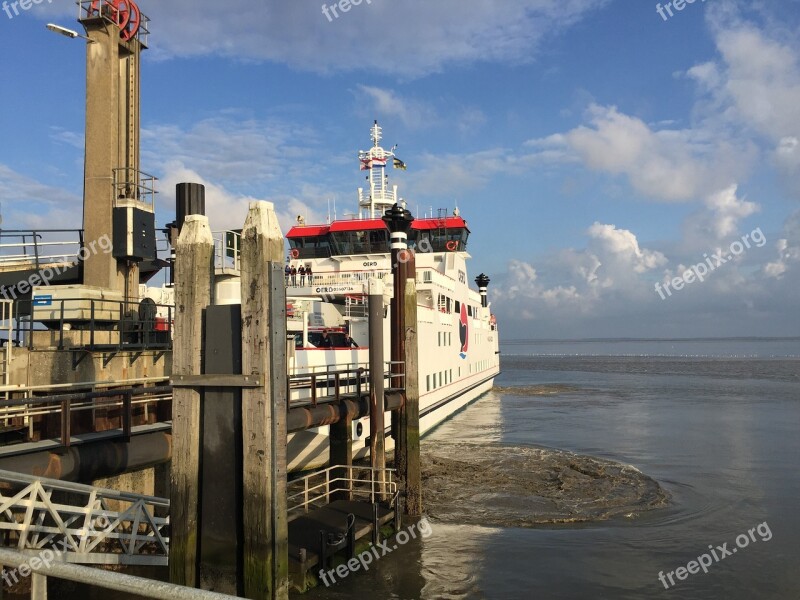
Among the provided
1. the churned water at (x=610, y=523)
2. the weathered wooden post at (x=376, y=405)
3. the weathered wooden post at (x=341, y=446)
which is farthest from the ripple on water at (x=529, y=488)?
the weathered wooden post at (x=341, y=446)

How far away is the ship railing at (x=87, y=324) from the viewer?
14.4m

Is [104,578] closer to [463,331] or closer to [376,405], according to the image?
[376,405]

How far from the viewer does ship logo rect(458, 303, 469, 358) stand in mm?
36406

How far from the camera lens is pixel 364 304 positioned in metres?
26.4

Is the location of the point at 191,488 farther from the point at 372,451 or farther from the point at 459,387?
the point at 459,387

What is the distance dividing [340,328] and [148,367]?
1099cm

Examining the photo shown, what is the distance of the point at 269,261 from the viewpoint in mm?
7844

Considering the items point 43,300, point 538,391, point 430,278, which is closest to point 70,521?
point 43,300

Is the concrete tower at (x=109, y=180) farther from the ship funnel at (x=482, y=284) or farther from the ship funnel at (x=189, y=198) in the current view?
the ship funnel at (x=482, y=284)

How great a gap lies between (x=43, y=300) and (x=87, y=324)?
3.85 feet
